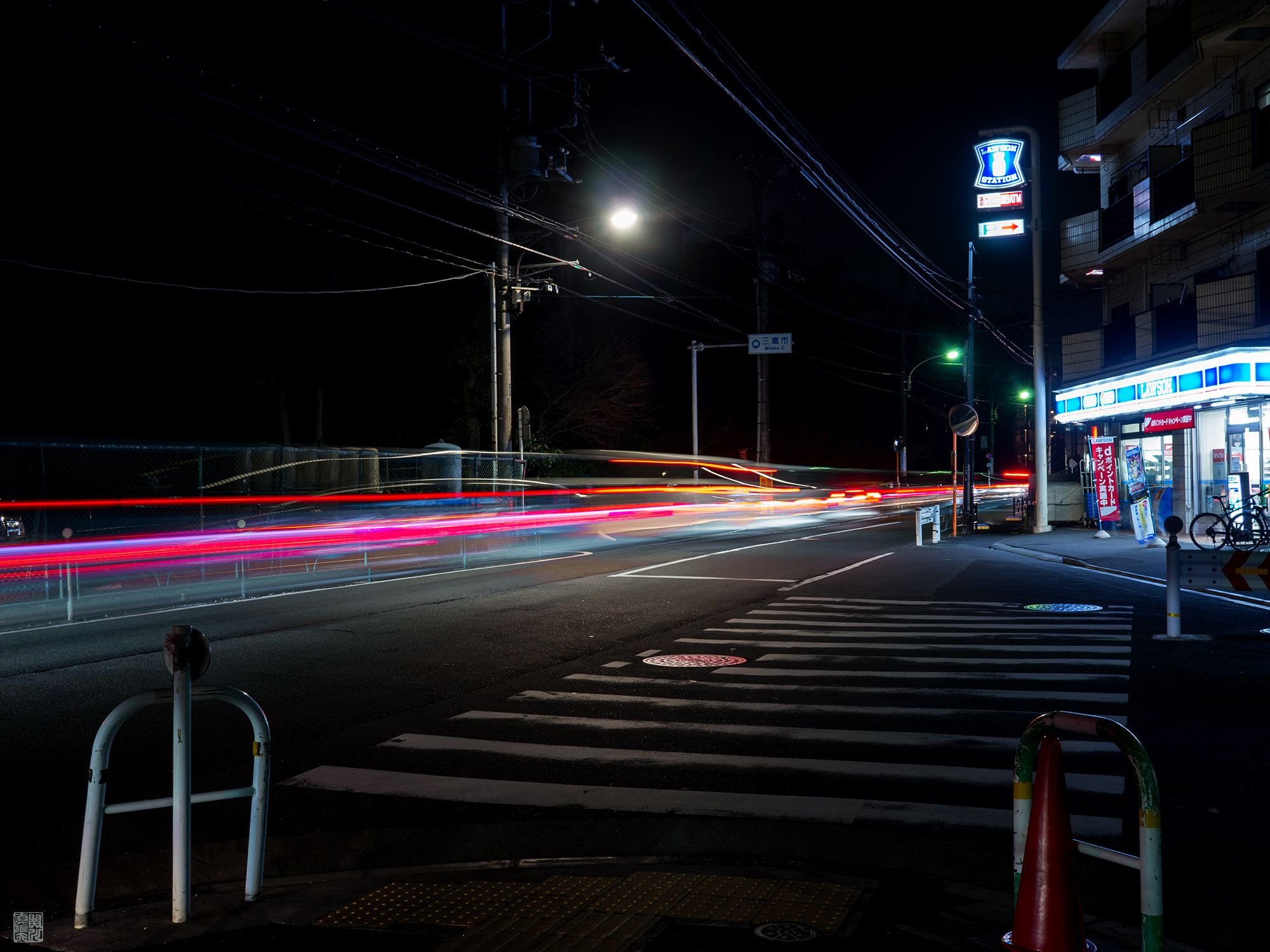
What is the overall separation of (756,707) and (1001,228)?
23.1 metres

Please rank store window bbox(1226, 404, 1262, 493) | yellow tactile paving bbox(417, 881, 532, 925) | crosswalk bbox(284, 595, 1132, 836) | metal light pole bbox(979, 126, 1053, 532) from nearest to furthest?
yellow tactile paving bbox(417, 881, 532, 925) < crosswalk bbox(284, 595, 1132, 836) < store window bbox(1226, 404, 1262, 493) < metal light pole bbox(979, 126, 1053, 532)

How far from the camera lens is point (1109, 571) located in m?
17.6

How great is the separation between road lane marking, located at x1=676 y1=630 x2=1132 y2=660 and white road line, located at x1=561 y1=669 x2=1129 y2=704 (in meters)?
1.90

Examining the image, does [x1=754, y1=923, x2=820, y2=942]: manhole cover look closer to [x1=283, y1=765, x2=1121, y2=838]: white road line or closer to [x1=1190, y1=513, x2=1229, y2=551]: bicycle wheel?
[x1=283, y1=765, x2=1121, y2=838]: white road line

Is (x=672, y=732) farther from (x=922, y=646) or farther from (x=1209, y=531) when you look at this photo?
(x=1209, y=531)

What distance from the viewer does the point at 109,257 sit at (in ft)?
101

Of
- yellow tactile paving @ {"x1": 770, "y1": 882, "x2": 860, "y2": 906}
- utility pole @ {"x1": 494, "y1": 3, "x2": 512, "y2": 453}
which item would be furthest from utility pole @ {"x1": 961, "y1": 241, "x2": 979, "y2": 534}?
yellow tactile paving @ {"x1": 770, "y1": 882, "x2": 860, "y2": 906}

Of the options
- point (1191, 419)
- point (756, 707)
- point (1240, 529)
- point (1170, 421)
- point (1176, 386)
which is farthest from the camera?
point (1170, 421)

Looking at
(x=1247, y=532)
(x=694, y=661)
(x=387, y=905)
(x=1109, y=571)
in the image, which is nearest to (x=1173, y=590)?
(x=694, y=661)

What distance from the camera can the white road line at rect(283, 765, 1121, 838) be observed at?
511cm

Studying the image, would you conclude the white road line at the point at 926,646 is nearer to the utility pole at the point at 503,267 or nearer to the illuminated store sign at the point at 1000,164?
the utility pole at the point at 503,267

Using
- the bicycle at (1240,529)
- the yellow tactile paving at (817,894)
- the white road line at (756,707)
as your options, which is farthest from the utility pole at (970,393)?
the yellow tactile paving at (817,894)

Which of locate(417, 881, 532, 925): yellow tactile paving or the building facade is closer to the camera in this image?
locate(417, 881, 532, 925): yellow tactile paving

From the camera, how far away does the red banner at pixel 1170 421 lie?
23453mm
